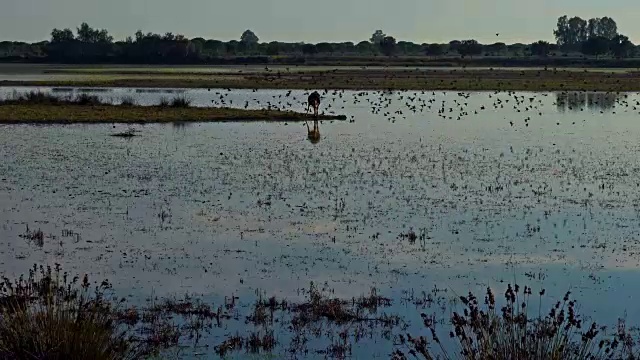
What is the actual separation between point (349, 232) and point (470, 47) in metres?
158

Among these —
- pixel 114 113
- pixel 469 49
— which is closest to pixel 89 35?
pixel 469 49

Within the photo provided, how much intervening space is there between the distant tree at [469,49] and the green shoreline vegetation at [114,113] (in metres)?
121

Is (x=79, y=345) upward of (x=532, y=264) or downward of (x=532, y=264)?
upward

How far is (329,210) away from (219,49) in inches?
6171

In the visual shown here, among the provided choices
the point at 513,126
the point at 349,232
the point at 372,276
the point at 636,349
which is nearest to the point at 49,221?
the point at 349,232

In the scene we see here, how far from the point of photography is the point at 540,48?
16212cm

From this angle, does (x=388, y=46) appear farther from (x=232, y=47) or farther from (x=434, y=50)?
(x=232, y=47)

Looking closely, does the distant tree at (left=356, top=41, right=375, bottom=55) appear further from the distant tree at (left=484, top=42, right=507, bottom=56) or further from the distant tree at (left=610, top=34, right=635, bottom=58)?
the distant tree at (left=610, top=34, right=635, bottom=58)

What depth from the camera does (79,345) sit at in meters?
7.55

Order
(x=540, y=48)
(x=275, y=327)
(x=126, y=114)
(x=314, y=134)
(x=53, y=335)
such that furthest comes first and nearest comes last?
(x=540, y=48) < (x=126, y=114) < (x=314, y=134) < (x=275, y=327) < (x=53, y=335)

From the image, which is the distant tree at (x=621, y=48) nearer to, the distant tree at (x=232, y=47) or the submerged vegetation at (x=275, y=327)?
the distant tree at (x=232, y=47)

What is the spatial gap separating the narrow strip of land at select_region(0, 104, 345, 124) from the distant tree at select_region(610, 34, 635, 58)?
116724mm

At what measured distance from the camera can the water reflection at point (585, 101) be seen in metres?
49.3

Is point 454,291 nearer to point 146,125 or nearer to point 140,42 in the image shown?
point 146,125
